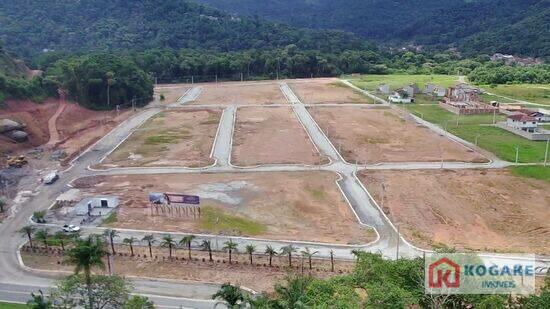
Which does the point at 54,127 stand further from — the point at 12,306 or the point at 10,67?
the point at 12,306

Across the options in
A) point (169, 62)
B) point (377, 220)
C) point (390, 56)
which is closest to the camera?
point (377, 220)

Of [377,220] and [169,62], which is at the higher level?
[169,62]

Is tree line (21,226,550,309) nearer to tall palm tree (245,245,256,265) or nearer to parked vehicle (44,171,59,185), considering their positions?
tall palm tree (245,245,256,265)

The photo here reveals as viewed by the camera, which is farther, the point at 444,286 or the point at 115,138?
the point at 115,138

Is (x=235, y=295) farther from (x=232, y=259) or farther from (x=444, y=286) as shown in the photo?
(x=232, y=259)

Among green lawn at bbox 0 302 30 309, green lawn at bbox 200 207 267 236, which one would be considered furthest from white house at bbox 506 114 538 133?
green lawn at bbox 0 302 30 309

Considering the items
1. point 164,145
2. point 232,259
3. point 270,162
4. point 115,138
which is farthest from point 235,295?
point 115,138

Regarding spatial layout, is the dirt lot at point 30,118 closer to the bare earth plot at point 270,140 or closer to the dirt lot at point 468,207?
the bare earth plot at point 270,140

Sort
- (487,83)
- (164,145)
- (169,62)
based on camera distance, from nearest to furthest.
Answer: (164,145) → (487,83) → (169,62)
